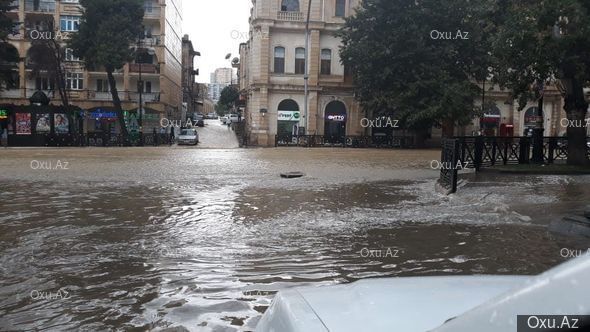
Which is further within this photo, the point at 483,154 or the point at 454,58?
the point at 454,58

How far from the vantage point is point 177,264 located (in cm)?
682

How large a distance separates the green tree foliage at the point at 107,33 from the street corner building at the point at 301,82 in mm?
10318

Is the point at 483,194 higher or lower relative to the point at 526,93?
lower

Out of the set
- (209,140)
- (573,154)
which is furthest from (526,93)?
(209,140)

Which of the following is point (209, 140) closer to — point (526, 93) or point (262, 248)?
point (526, 93)

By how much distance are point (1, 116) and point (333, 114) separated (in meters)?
26.0

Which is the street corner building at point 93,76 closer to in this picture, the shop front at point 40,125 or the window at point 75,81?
the window at point 75,81

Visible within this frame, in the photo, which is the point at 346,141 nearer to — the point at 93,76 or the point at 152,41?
the point at 152,41

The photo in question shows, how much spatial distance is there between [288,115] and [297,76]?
3.44 metres

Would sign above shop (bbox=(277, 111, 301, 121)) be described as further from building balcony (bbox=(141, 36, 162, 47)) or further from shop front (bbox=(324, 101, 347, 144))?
building balcony (bbox=(141, 36, 162, 47))

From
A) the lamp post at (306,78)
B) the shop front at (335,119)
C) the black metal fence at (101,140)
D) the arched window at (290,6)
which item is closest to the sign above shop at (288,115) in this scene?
the lamp post at (306,78)

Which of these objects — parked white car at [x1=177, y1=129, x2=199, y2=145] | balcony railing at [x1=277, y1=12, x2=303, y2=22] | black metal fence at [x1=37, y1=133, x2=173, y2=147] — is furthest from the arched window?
black metal fence at [x1=37, y1=133, x2=173, y2=147]

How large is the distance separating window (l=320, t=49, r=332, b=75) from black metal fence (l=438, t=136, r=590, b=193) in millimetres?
29526

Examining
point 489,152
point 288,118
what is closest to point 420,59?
point 288,118
